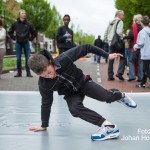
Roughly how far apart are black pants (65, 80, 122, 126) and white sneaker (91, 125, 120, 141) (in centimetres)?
13

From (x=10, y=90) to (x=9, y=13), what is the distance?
2506 centimetres

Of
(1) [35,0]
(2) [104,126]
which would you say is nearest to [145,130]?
(2) [104,126]

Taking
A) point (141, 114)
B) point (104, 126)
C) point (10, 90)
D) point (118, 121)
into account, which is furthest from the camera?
point (10, 90)

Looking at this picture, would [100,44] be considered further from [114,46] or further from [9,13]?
[114,46]

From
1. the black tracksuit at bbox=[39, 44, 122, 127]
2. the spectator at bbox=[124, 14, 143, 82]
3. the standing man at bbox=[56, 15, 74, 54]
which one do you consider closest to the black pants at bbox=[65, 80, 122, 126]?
the black tracksuit at bbox=[39, 44, 122, 127]

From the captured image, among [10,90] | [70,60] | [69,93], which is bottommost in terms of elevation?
[10,90]

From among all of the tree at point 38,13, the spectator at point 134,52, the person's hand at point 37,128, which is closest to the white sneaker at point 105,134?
the person's hand at point 37,128

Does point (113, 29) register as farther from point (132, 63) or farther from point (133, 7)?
point (133, 7)

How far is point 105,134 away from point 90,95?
1.54ft

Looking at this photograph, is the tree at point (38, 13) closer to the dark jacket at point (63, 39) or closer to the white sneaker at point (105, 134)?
the dark jacket at point (63, 39)

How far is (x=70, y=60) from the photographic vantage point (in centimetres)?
442

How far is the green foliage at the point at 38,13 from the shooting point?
64.4m

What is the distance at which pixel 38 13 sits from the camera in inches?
2564

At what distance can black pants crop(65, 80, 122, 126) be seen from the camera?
4.40 metres
